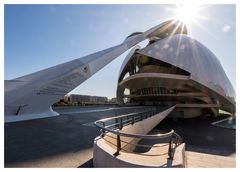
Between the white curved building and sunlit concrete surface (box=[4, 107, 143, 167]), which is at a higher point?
the white curved building

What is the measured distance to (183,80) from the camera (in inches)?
869

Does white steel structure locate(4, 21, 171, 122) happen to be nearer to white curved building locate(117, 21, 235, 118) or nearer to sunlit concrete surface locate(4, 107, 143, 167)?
sunlit concrete surface locate(4, 107, 143, 167)

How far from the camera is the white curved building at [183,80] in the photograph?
883 inches

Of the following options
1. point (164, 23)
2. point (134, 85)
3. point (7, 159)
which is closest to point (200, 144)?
point (7, 159)

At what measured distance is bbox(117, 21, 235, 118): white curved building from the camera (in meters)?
22.4

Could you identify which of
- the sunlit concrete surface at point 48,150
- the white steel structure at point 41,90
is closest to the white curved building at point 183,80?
the white steel structure at point 41,90

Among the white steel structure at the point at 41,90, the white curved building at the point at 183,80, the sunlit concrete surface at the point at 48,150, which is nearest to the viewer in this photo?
the sunlit concrete surface at the point at 48,150

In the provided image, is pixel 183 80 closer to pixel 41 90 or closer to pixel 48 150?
pixel 41 90

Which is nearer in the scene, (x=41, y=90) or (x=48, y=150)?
(x=48, y=150)

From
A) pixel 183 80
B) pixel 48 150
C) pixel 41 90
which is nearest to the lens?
pixel 48 150

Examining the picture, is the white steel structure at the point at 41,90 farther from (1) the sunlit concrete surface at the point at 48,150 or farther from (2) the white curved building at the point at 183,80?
(2) the white curved building at the point at 183,80

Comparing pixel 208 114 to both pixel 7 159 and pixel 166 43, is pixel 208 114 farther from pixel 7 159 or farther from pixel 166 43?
pixel 7 159

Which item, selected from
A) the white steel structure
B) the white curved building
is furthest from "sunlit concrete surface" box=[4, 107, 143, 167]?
the white curved building

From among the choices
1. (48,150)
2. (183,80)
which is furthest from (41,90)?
(183,80)
